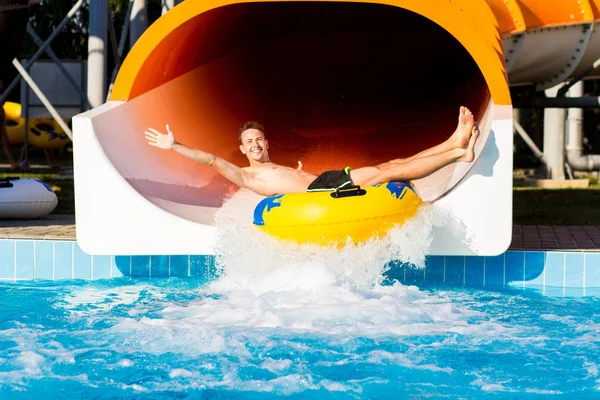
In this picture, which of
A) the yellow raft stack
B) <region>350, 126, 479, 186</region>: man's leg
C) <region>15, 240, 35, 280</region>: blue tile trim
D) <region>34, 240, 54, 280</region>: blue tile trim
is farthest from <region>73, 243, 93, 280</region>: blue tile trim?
→ the yellow raft stack

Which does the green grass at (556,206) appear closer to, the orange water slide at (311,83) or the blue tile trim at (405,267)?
the orange water slide at (311,83)

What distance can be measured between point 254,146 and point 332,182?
1137mm

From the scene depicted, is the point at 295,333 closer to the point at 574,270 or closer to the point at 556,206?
the point at 574,270

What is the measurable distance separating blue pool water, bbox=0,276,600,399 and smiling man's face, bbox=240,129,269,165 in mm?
1238

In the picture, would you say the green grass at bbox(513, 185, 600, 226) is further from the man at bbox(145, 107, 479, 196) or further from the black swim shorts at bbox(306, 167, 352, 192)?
the black swim shorts at bbox(306, 167, 352, 192)

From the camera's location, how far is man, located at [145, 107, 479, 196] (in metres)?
4.58

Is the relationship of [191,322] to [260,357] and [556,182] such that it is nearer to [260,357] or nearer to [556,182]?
[260,357]

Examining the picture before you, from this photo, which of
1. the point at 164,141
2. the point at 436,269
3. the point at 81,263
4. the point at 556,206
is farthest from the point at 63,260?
the point at 556,206

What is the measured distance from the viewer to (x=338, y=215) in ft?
13.5

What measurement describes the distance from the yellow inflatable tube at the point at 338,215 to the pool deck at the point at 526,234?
101cm

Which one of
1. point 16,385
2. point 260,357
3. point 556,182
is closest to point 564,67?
point 556,182

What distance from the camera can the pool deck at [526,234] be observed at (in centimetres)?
500

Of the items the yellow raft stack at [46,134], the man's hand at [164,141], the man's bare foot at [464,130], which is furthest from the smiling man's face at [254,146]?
the yellow raft stack at [46,134]

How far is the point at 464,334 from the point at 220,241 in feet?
4.74
